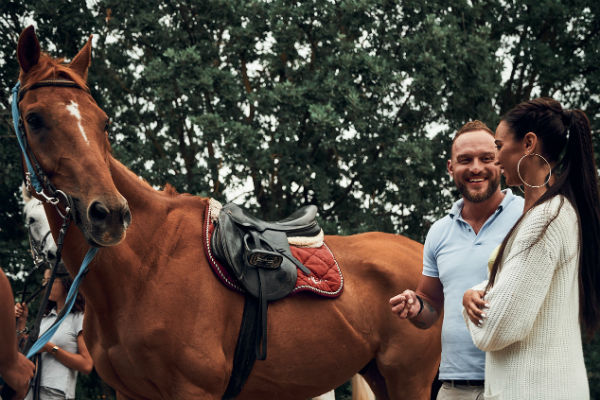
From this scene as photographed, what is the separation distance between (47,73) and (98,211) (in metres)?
0.84

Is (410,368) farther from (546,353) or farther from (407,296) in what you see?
(546,353)

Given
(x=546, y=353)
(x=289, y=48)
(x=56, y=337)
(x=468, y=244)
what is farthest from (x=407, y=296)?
(x=289, y=48)

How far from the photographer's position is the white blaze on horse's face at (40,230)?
4.58 meters

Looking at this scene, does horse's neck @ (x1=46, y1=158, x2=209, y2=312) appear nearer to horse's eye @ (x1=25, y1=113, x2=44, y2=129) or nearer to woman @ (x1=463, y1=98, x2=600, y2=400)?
horse's eye @ (x1=25, y1=113, x2=44, y2=129)

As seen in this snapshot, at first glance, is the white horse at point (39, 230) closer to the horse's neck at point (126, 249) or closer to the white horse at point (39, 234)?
the white horse at point (39, 234)

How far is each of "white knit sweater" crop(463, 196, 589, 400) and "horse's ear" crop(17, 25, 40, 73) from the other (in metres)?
2.58

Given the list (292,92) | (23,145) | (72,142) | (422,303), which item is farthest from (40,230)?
(292,92)

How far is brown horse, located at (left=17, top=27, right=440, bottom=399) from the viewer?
3.20m

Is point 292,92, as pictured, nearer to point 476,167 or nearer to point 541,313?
point 476,167

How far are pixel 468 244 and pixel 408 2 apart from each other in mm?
7505

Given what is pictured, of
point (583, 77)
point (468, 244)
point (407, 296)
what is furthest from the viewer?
point (583, 77)

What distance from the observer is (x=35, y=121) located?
127 inches

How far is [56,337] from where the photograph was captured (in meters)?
5.30

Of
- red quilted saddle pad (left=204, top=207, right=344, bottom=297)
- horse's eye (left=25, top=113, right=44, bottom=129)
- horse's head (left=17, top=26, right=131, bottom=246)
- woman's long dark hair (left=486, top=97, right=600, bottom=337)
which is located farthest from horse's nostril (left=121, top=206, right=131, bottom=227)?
woman's long dark hair (left=486, top=97, right=600, bottom=337)
